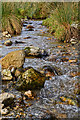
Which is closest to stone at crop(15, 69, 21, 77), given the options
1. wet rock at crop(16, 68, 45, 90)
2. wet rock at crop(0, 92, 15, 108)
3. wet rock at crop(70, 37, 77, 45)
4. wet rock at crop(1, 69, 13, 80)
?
wet rock at crop(1, 69, 13, 80)

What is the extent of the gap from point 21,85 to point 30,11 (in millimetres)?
11702

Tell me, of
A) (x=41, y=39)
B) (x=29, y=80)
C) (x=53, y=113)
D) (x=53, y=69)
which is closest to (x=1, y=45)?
(x=41, y=39)

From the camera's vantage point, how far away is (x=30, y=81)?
3688 mm

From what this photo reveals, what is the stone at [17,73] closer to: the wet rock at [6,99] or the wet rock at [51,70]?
the wet rock at [51,70]

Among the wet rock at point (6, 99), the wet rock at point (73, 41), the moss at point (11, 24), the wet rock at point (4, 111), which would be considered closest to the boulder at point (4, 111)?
the wet rock at point (4, 111)

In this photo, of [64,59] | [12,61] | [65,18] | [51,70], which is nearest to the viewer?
[51,70]

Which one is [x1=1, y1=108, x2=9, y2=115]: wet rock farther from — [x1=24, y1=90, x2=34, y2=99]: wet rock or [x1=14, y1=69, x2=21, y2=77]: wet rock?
[x1=14, y1=69, x2=21, y2=77]: wet rock

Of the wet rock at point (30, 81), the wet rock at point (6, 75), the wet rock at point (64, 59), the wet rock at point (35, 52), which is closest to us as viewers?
the wet rock at point (30, 81)

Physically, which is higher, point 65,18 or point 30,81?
point 65,18

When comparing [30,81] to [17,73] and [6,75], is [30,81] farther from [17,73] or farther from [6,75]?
[6,75]

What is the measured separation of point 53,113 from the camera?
290 cm

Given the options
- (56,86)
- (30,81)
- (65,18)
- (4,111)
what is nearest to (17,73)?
(30,81)

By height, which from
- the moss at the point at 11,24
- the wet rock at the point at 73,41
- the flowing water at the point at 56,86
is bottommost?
the flowing water at the point at 56,86

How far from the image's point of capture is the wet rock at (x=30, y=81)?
3658 mm
